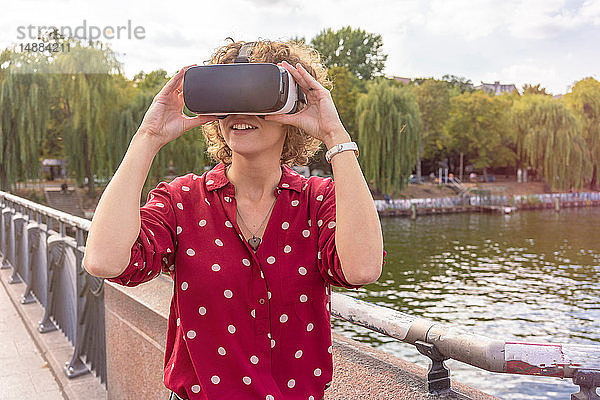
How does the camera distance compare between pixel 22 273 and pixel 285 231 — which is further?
pixel 22 273

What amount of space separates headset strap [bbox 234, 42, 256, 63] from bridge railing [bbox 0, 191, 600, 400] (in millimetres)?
722

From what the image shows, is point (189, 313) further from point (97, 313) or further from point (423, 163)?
point (423, 163)

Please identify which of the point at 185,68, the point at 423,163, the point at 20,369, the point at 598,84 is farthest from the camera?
the point at 423,163

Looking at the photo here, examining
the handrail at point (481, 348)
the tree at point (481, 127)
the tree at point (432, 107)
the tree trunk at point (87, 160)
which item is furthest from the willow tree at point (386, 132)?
the handrail at point (481, 348)

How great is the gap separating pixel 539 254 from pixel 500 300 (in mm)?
7878

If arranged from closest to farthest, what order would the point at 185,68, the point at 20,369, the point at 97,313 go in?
the point at 185,68 → the point at 97,313 → the point at 20,369

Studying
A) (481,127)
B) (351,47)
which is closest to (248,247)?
(481,127)

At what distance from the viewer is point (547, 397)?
10953 mm

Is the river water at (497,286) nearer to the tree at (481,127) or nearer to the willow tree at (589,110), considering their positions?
the willow tree at (589,110)

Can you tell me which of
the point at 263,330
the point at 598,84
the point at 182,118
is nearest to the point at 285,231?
the point at 263,330

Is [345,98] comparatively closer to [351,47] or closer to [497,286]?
[351,47]

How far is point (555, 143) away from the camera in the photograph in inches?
1510

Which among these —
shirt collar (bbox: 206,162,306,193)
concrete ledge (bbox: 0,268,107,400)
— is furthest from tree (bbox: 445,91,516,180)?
shirt collar (bbox: 206,162,306,193)

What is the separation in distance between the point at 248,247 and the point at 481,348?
53 cm
